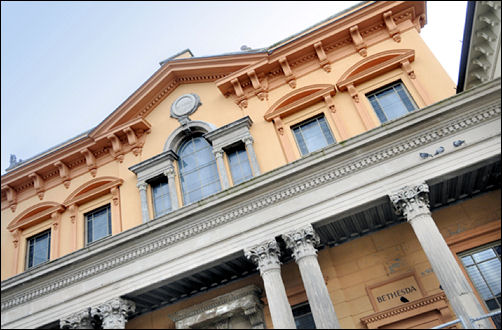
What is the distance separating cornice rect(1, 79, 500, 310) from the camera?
10227mm

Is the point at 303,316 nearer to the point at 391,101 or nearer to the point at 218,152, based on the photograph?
the point at 218,152

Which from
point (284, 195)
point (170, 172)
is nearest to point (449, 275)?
point (284, 195)

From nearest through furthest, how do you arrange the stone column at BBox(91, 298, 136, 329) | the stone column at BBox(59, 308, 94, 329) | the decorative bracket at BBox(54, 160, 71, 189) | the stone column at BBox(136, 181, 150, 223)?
1. the stone column at BBox(91, 298, 136, 329)
2. the stone column at BBox(59, 308, 94, 329)
3. the stone column at BBox(136, 181, 150, 223)
4. the decorative bracket at BBox(54, 160, 71, 189)

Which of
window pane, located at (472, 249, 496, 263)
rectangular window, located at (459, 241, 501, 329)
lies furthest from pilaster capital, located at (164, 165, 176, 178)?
window pane, located at (472, 249, 496, 263)

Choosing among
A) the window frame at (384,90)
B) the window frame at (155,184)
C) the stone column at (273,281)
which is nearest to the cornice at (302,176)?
the stone column at (273,281)

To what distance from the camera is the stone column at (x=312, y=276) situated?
9125 millimetres

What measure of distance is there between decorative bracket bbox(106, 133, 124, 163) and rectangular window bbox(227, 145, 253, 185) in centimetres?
443

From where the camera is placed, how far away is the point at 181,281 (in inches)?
477

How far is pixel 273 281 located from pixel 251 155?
4644 millimetres

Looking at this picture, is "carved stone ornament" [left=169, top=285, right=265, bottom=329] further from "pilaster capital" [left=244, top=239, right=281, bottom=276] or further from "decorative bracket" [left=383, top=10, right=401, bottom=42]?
"decorative bracket" [left=383, top=10, right=401, bottom=42]

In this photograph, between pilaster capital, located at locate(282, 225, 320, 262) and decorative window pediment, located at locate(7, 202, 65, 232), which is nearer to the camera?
pilaster capital, located at locate(282, 225, 320, 262)

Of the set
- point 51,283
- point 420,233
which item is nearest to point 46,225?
point 51,283

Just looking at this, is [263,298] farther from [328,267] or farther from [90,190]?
[90,190]

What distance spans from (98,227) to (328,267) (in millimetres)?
8505
